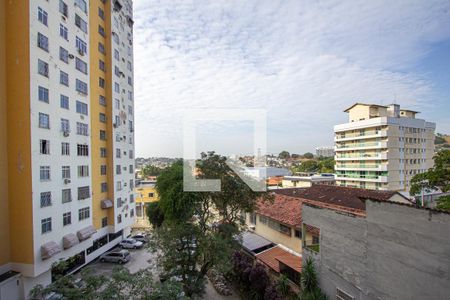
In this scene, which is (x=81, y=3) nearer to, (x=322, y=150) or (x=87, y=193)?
(x=87, y=193)

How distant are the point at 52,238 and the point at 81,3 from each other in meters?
12.7

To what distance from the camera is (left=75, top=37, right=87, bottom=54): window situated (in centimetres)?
1340

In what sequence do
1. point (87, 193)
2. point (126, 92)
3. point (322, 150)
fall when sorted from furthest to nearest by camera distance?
point (322, 150)
point (126, 92)
point (87, 193)

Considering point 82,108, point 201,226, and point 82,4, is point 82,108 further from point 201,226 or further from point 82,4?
point 201,226

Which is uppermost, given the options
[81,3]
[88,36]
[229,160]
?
[81,3]

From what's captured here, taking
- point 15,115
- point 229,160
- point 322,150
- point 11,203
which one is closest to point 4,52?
point 15,115

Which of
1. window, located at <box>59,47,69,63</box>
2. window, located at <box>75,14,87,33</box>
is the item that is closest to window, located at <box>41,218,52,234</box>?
window, located at <box>59,47,69,63</box>

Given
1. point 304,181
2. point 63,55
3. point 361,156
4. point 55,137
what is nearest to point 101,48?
point 63,55

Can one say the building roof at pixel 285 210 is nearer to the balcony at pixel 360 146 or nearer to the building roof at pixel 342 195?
the building roof at pixel 342 195

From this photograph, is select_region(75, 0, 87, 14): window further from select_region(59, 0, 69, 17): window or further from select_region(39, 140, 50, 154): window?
select_region(39, 140, 50, 154): window

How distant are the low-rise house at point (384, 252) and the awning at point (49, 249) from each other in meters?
10.8

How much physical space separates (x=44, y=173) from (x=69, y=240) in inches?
138

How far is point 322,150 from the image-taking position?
313 feet

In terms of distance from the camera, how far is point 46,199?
10.9 m
